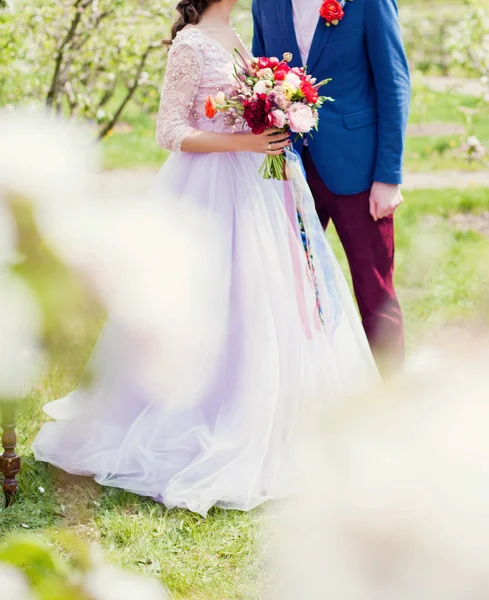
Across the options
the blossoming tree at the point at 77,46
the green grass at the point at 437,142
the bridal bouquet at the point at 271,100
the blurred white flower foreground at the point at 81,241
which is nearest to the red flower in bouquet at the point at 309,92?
the bridal bouquet at the point at 271,100

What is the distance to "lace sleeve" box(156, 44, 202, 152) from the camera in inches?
128

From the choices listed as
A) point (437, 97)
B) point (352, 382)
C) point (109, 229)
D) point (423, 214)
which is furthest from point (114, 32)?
point (437, 97)

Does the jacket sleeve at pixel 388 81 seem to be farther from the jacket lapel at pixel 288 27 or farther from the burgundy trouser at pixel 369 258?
the jacket lapel at pixel 288 27

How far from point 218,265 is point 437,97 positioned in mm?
10089

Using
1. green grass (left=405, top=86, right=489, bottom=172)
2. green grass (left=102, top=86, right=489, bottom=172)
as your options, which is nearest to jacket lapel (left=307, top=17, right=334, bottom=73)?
green grass (left=102, top=86, right=489, bottom=172)

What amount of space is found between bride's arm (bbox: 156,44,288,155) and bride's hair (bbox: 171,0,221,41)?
0.15 m

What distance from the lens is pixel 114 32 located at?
609cm

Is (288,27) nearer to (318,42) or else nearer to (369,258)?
(318,42)

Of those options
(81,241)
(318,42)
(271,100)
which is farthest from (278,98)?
(81,241)

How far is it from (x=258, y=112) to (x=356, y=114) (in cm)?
64

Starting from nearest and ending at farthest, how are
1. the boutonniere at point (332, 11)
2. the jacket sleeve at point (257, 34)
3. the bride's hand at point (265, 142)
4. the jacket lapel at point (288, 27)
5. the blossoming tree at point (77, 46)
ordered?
the bride's hand at point (265, 142), the boutonniere at point (332, 11), the jacket lapel at point (288, 27), the jacket sleeve at point (257, 34), the blossoming tree at point (77, 46)

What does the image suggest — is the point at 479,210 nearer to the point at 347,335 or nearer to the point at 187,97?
the point at 347,335

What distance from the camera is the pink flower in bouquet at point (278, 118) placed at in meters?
3.07

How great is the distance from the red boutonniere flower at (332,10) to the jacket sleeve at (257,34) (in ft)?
1.34
